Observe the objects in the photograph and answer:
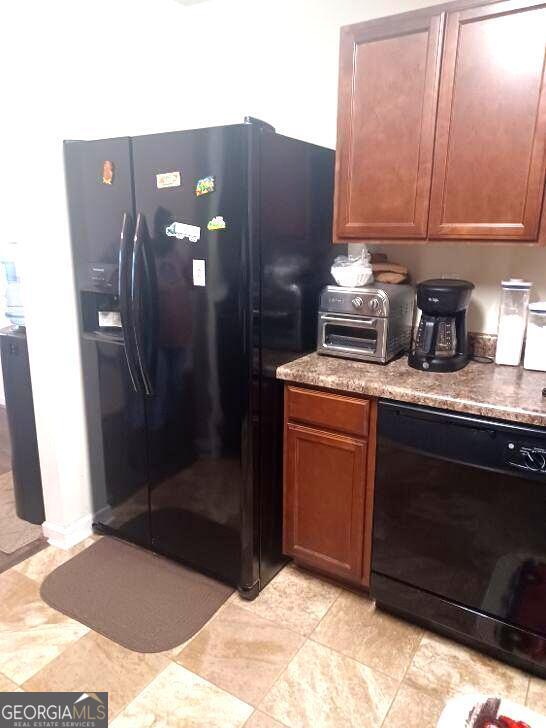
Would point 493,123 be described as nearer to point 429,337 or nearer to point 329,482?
point 429,337

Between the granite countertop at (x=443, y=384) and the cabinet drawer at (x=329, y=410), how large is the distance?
5 centimetres

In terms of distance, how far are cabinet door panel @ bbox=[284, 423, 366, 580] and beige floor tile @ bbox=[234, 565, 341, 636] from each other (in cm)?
12

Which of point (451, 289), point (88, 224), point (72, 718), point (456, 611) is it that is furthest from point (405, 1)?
point (72, 718)

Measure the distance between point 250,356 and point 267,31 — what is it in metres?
1.71

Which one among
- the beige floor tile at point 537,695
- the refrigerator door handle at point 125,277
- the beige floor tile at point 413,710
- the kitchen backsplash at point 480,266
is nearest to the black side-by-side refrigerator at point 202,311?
the refrigerator door handle at point 125,277

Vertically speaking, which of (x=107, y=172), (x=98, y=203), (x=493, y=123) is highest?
(x=493, y=123)

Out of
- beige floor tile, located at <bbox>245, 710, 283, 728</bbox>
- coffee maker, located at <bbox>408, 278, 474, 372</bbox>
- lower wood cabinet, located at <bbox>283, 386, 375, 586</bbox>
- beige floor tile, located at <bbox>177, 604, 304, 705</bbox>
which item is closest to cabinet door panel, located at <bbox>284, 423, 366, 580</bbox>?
lower wood cabinet, located at <bbox>283, 386, 375, 586</bbox>

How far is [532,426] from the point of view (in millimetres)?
1525

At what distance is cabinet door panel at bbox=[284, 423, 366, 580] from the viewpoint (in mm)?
1927

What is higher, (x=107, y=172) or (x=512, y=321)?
(x=107, y=172)

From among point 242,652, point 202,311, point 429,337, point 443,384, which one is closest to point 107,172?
point 202,311

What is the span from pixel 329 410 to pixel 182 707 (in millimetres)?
1090

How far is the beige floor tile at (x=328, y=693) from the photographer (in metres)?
1.56

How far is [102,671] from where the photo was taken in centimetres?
171
